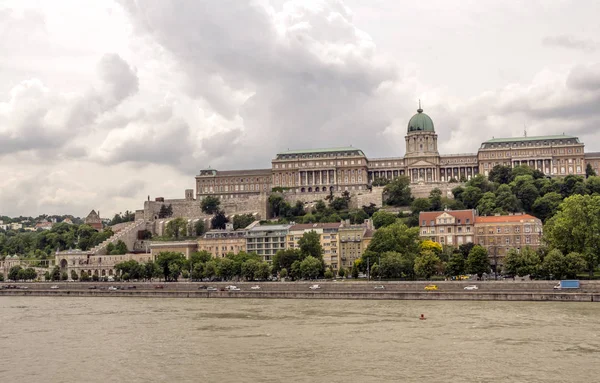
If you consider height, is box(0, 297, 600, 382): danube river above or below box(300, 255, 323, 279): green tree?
below

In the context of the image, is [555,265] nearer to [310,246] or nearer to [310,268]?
[310,268]

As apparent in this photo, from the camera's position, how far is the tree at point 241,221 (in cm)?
10903

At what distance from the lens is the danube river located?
2989 cm

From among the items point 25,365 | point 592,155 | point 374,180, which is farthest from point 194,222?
point 25,365

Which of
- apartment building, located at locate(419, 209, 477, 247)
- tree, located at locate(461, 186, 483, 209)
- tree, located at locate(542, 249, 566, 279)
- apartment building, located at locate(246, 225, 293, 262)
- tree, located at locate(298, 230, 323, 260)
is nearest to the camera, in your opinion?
tree, located at locate(542, 249, 566, 279)

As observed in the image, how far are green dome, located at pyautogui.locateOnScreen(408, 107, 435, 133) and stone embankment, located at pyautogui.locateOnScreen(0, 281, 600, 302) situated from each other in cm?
7383

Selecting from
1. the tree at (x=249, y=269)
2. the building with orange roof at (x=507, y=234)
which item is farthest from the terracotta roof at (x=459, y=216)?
the tree at (x=249, y=269)

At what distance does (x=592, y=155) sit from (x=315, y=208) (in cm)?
4802

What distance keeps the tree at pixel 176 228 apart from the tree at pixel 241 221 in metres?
7.94

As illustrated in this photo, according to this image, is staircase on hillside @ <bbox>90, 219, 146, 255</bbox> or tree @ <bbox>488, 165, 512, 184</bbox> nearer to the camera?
staircase on hillside @ <bbox>90, 219, 146, 255</bbox>

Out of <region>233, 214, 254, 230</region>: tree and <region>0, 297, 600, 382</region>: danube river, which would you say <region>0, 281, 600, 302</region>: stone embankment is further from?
<region>233, 214, 254, 230</region>: tree

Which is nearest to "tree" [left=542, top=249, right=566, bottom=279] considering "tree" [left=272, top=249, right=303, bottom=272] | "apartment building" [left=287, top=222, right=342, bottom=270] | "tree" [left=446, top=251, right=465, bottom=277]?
"tree" [left=446, top=251, right=465, bottom=277]

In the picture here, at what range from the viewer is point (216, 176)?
140375 mm

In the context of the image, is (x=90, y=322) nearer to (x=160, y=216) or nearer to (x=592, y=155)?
(x=160, y=216)
